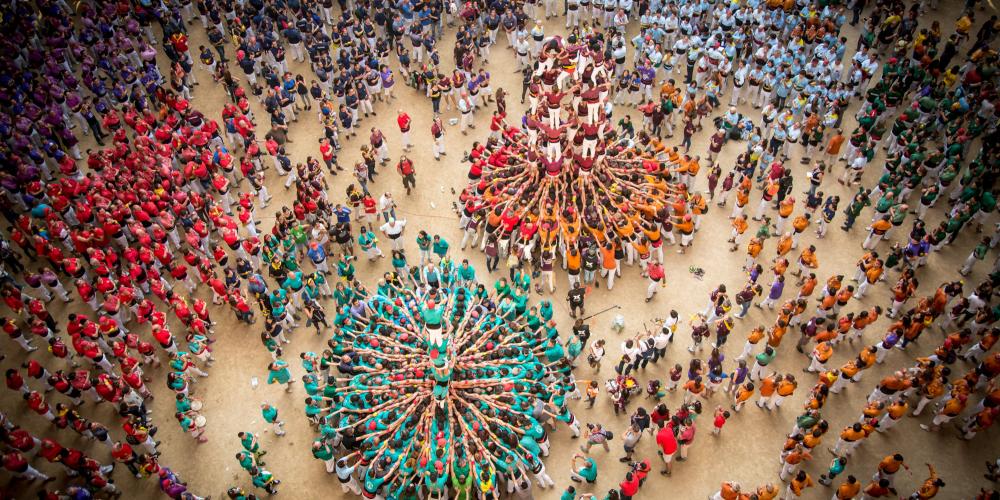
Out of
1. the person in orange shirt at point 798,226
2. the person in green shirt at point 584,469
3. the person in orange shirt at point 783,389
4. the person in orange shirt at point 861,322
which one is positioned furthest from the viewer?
the person in orange shirt at point 798,226

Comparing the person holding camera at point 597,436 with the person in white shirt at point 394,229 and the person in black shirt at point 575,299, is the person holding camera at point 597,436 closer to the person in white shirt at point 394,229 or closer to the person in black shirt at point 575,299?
the person in black shirt at point 575,299

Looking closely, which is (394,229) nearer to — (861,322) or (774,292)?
(774,292)

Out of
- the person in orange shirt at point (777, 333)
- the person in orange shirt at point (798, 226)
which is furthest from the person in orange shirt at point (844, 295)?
the person in orange shirt at point (798, 226)

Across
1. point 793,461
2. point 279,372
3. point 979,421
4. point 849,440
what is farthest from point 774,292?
point 279,372

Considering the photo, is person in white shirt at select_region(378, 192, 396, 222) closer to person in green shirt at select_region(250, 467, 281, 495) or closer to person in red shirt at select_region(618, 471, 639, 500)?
person in green shirt at select_region(250, 467, 281, 495)

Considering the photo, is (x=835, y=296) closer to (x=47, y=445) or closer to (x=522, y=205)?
(x=522, y=205)

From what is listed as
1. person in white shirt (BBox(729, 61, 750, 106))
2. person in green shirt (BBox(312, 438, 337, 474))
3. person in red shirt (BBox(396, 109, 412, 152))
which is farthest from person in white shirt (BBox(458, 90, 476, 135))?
person in green shirt (BBox(312, 438, 337, 474))
